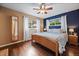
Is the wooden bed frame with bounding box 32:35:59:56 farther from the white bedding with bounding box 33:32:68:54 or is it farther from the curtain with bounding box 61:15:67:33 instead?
the curtain with bounding box 61:15:67:33

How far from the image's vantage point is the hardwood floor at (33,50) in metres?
2.07

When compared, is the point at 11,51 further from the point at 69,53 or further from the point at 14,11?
the point at 69,53

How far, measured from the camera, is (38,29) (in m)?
2.23

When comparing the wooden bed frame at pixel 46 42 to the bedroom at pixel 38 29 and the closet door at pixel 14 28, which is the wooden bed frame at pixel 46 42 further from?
the closet door at pixel 14 28

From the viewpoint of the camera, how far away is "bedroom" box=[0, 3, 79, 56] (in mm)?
2051

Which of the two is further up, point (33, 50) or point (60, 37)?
point (60, 37)

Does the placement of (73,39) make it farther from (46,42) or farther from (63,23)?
(46,42)

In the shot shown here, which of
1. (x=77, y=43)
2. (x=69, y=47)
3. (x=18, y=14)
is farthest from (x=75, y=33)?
(x=18, y=14)

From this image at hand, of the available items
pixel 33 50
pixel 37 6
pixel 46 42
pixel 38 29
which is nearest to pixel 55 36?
pixel 46 42

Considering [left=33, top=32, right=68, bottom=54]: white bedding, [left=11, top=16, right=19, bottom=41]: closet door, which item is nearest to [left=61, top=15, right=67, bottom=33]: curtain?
[left=33, top=32, right=68, bottom=54]: white bedding

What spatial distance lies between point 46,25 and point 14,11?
0.85 meters

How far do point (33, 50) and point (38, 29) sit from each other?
1.74 feet

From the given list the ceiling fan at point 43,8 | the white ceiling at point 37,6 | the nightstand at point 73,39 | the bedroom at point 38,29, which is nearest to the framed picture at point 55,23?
the bedroom at point 38,29

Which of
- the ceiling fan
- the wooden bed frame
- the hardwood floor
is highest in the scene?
the ceiling fan
